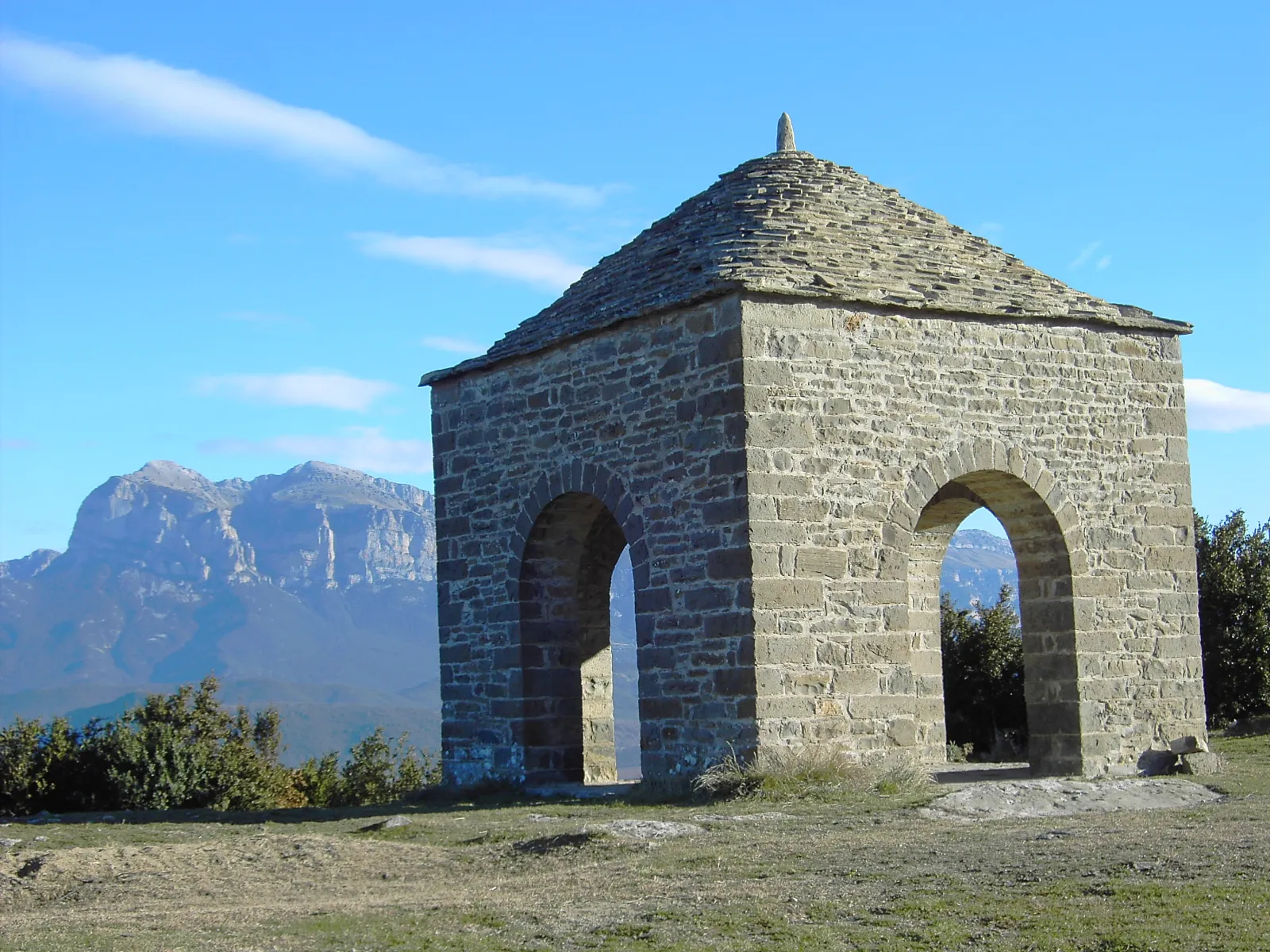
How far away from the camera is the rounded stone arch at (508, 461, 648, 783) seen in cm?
1542

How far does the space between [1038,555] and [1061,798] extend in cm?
307

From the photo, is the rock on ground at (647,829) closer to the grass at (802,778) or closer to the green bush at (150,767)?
the grass at (802,778)

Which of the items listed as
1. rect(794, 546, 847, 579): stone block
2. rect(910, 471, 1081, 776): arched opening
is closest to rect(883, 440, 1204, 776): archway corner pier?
rect(910, 471, 1081, 776): arched opening

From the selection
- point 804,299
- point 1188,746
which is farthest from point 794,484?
point 1188,746

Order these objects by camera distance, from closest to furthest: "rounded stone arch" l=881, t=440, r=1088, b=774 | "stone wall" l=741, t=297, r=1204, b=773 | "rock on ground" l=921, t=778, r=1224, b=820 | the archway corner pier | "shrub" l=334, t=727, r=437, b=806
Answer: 1. "rock on ground" l=921, t=778, r=1224, b=820
2. "stone wall" l=741, t=297, r=1204, b=773
3. "rounded stone arch" l=881, t=440, r=1088, b=774
4. the archway corner pier
5. "shrub" l=334, t=727, r=437, b=806

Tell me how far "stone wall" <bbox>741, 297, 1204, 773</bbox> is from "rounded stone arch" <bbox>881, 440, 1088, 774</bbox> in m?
0.02

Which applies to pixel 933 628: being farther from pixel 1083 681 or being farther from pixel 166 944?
pixel 166 944

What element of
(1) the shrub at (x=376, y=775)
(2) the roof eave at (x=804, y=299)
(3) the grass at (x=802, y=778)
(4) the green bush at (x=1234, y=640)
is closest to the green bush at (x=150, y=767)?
(1) the shrub at (x=376, y=775)

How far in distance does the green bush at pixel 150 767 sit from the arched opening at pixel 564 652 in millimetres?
3553

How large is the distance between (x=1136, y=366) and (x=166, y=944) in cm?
1104

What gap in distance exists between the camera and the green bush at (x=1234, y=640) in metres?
20.9

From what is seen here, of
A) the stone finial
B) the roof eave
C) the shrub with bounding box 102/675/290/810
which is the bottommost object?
the shrub with bounding box 102/675/290/810

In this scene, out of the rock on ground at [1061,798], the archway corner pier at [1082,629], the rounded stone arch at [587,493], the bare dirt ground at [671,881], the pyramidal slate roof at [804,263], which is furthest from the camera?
the archway corner pier at [1082,629]

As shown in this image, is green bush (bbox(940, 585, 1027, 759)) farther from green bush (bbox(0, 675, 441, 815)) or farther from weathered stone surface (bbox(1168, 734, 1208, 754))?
green bush (bbox(0, 675, 441, 815))
